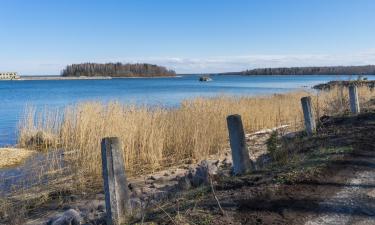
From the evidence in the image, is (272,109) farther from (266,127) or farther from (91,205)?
(91,205)

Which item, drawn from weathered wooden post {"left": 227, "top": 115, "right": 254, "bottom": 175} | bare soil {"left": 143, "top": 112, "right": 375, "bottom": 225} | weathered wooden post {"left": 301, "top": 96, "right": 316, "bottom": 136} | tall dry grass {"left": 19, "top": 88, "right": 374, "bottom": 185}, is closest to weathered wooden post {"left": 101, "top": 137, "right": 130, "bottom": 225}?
bare soil {"left": 143, "top": 112, "right": 375, "bottom": 225}

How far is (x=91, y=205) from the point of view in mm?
7500

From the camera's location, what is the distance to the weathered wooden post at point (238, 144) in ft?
18.9

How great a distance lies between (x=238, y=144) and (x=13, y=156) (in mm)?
9262

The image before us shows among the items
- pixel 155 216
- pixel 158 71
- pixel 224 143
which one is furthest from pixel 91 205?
pixel 158 71

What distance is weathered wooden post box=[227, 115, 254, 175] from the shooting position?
577cm

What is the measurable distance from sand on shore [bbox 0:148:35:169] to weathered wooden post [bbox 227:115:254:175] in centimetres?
834

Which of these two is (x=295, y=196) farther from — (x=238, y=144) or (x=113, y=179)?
(x=113, y=179)

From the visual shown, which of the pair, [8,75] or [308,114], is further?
[8,75]

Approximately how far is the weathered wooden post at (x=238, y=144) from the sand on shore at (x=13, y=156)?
834 centimetres

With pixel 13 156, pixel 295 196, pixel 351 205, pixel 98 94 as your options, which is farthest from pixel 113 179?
pixel 98 94

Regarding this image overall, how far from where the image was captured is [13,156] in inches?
509

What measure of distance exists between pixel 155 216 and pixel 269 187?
137 cm

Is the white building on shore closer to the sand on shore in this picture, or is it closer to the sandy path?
the sand on shore
